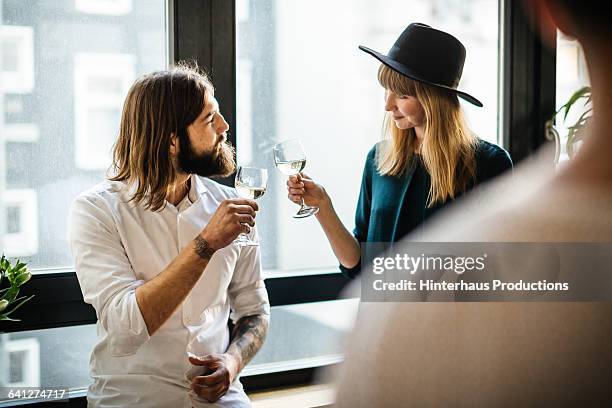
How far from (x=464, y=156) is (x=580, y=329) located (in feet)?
4.55

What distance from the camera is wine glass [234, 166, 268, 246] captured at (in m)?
1.60

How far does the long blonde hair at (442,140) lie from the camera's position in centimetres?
177

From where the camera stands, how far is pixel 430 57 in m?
1.80

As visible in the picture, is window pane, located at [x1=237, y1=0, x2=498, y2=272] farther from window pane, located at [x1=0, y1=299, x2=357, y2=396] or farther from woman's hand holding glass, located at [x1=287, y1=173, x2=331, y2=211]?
woman's hand holding glass, located at [x1=287, y1=173, x2=331, y2=211]

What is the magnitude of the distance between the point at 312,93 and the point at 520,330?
1956 millimetres

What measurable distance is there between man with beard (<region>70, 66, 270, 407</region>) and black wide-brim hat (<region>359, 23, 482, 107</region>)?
545 millimetres

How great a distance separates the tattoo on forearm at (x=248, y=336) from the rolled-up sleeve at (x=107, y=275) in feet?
0.90

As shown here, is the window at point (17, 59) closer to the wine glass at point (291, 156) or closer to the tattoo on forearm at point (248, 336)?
the wine glass at point (291, 156)

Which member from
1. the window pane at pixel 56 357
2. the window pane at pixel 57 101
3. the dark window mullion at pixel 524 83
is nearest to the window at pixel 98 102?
the window pane at pixel 57 101

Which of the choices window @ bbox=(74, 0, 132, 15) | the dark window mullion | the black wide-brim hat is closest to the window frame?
the dark window mullion

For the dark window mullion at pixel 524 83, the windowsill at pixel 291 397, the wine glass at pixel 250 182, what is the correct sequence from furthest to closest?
the dark window mullion at pixel 524 83 → the windowsill at pixel 291 397 → the wine glass at pixel 250 182

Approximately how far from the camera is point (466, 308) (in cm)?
47

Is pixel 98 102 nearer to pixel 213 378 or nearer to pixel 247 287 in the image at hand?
pixel 247 287

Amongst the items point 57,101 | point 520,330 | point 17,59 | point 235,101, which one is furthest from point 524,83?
point 520,330
